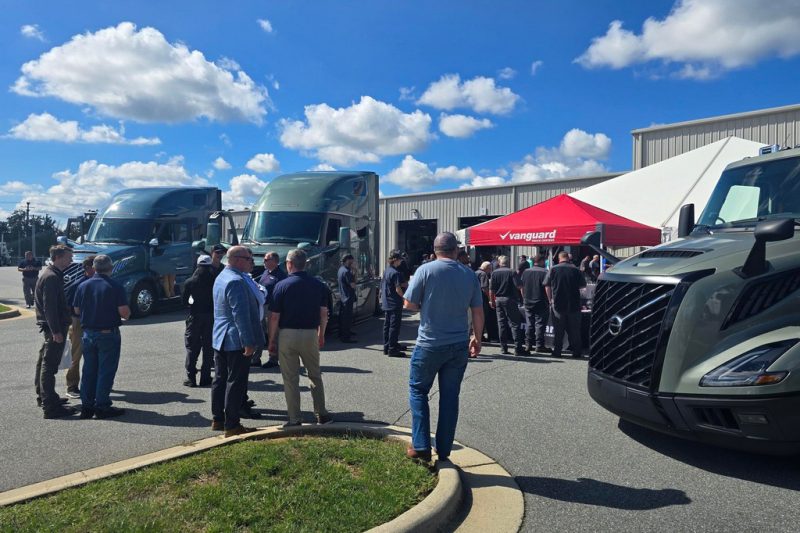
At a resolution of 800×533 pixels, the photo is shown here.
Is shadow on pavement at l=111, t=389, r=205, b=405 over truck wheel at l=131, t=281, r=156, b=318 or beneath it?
beneath

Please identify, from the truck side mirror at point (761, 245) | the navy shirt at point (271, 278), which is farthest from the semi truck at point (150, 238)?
the truck side mirror at point (761, 245)

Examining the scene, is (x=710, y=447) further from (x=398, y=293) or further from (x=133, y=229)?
(x=133, y=229)

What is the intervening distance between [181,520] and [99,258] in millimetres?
3761

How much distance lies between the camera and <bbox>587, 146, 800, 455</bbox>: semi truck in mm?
4055

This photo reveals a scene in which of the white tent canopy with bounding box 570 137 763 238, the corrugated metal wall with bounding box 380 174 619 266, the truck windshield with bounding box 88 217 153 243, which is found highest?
the corrugated metal wall with bounding box 380 174 619 266

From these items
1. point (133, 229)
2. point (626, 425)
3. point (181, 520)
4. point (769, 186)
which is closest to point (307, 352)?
point (181, 520)

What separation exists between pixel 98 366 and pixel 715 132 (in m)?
19.9

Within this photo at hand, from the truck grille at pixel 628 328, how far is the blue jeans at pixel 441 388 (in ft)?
4.75

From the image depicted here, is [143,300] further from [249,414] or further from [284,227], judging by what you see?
[249,414]

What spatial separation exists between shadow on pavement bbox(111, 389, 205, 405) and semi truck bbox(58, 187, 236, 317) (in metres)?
7.91

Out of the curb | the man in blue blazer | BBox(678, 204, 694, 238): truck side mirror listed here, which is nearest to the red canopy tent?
BBox(678, 204, 694, 238): truck side mirror

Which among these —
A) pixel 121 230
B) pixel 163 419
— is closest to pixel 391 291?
pixel 163 419

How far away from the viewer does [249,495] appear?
12.6 feet

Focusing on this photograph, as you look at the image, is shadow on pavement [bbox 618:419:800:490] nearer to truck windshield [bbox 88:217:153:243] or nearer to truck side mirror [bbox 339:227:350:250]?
truck side mirror [bbox 339:227:350:250]
